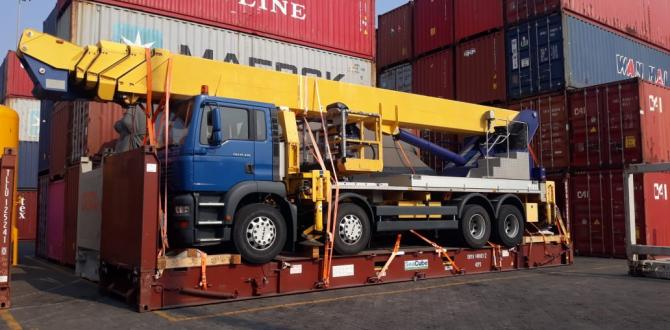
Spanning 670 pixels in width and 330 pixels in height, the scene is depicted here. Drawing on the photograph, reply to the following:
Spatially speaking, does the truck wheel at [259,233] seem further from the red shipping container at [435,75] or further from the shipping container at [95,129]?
the red shipping container at [435,75]

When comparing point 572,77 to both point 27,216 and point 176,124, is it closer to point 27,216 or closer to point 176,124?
point 176,124

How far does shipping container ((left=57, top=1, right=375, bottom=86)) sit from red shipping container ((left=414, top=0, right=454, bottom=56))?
423 centimetres

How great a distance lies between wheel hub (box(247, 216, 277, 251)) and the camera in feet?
26.2

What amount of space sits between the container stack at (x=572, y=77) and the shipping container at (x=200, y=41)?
164 inches

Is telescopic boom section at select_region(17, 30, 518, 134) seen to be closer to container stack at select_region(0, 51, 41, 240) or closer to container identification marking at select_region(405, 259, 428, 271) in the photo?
container identification marking at select_region(405, 259, 428, 271)

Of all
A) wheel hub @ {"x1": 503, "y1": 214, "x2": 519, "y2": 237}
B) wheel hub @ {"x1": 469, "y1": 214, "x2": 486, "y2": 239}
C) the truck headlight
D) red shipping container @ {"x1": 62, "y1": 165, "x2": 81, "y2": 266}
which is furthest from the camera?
red shipping container @ {"x1": 62, "y1": 165, "x2": 81, "y2": 266}

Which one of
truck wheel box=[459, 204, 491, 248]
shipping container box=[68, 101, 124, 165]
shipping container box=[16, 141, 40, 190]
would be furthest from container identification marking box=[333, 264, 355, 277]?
shipping container box=[16, 141, 40, 190]

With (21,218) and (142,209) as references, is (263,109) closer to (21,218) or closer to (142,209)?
(142,209)

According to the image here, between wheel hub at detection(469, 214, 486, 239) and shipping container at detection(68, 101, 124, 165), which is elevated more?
shipping container at detection(68, 101, 124, 165)

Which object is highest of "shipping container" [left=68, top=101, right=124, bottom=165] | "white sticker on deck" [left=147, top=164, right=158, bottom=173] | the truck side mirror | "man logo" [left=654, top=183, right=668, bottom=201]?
"shipping container" [left=68, top=101, right=124, bottom=165]

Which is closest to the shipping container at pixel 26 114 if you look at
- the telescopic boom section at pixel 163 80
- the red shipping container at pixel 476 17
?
the red shipping container at pixel 476 17

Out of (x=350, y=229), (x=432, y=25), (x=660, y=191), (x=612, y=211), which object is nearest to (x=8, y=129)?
(x=350, y=229)

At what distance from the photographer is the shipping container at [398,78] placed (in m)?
20.9

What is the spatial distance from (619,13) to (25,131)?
983 inches
